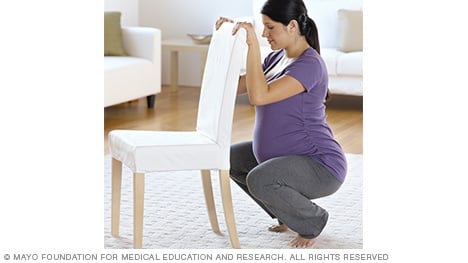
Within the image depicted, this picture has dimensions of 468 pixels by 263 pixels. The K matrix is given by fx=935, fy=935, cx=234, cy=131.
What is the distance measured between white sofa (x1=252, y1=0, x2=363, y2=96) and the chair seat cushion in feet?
9.63

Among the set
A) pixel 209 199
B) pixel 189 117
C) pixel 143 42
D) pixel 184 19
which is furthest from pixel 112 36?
pixel 209 199

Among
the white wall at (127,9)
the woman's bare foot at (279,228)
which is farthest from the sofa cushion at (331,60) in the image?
the woman's bare foot at (279,228)

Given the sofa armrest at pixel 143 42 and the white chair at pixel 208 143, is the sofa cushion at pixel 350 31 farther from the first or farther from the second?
the white chair at pixel 208 143

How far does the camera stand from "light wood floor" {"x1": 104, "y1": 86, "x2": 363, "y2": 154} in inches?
191

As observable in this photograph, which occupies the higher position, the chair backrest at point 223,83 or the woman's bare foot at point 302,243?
the chair backrest at point 223,83

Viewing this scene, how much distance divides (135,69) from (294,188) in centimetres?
288

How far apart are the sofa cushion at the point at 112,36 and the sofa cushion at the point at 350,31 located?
1.36m

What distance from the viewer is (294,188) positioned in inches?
107

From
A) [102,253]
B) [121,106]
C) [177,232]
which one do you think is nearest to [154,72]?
[121,106]

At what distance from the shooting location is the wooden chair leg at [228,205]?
2.65 metres

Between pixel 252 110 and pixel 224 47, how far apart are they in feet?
9.82

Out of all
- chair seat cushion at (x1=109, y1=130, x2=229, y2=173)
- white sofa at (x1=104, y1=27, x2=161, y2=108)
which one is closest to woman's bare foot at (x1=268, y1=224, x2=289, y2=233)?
chair seat cushion at (x1=109, y1=130, x2=229, y2=173)

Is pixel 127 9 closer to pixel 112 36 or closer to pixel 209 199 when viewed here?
pixel 112 36

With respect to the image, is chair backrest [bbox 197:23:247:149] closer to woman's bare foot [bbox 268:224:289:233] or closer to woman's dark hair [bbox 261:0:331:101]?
woman's dark hair [bbox 261:0:331:101]
